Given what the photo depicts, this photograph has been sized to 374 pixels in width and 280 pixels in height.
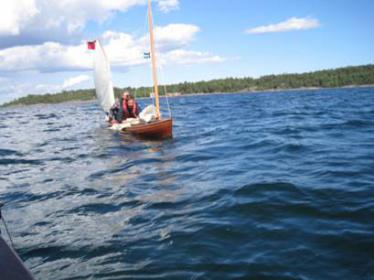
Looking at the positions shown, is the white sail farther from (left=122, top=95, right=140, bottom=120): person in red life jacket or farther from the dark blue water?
the dark blue water

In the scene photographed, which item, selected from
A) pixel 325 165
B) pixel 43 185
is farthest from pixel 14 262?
pixel 325 165

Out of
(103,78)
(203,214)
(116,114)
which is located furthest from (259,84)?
(203,214)

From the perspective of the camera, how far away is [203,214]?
7633mm

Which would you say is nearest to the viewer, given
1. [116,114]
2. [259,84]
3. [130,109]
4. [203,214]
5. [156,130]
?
[203,214]

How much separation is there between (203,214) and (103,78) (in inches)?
981

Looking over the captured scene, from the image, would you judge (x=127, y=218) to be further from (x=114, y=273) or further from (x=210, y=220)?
(x=114, y=273)

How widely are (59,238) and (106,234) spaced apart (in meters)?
0.79

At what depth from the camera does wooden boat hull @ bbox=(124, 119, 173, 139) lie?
2027cm

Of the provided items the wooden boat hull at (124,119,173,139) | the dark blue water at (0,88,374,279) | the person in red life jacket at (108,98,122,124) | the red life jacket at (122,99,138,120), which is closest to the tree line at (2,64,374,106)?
the person in red life jacket at (108,98,122,124)

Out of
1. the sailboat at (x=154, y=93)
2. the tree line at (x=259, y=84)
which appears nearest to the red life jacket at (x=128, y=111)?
the sailboat at (x=154, y=93)

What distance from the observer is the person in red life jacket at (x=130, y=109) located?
2509 centimetres

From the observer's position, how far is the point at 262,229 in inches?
262

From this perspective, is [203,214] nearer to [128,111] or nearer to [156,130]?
[156,130]

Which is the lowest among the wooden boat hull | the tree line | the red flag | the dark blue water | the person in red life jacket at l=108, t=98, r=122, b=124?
the dark blue water
